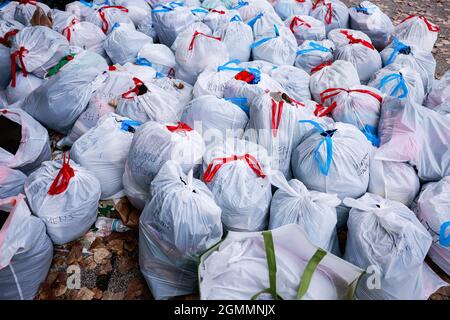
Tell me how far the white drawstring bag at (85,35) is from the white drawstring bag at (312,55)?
5.61 ft

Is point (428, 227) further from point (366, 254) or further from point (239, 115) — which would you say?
point (239, 115)

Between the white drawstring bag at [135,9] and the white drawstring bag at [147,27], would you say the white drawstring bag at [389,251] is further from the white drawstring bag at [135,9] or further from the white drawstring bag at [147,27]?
the white drawstring bag at [135,9]

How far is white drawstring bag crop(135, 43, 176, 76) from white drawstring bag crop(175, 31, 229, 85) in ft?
0.64

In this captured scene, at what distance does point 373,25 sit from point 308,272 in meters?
2.95

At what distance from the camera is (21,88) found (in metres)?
2.68

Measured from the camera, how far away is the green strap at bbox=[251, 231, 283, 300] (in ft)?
4.62

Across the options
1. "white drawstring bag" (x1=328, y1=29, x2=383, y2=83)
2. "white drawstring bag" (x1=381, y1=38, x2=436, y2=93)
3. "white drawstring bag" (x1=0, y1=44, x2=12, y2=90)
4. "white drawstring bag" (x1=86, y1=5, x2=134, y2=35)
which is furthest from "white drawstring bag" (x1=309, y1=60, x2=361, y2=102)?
"white drawstring bag" (x1=0, y1=44, x2=12, y2=90)

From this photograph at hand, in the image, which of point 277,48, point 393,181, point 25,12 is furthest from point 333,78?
point 25,12

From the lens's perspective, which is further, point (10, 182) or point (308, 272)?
point (10, 182)

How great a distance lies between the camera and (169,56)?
303cm

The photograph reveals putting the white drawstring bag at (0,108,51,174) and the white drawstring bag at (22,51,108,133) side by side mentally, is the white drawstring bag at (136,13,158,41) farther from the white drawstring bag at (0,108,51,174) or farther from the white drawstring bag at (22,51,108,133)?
the white drawstring bag at (0,108,51,174)

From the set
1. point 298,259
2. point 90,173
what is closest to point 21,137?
point 90,173

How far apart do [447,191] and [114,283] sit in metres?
1.84

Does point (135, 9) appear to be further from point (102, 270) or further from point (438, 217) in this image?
point (438, 217)
